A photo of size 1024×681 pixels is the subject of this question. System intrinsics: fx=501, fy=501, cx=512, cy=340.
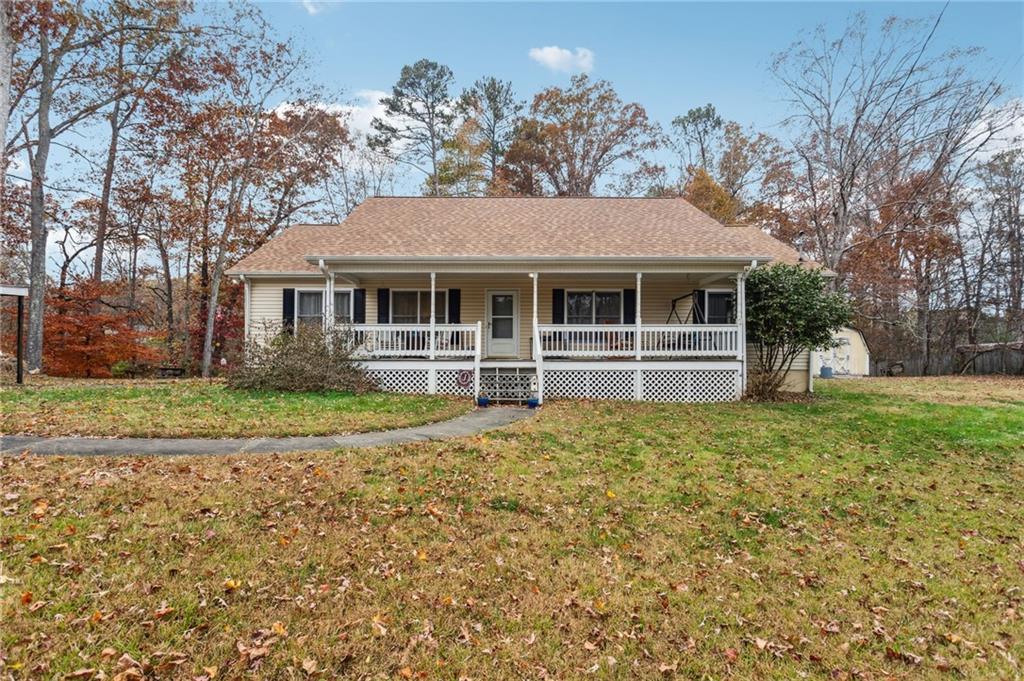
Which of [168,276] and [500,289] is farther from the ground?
[168,276]

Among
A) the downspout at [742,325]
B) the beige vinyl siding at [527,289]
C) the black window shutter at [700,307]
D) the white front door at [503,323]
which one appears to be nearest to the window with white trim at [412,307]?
the beige vinyl siding at [527,289]

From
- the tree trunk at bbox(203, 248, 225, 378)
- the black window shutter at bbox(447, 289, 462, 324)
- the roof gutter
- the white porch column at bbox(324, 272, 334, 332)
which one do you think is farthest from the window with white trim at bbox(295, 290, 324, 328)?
→ the tree trunk at bbox(203, 248, 225, 378)

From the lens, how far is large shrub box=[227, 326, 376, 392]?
10.8 m

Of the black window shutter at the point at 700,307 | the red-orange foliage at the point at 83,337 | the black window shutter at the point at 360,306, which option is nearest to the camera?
the black window shutter at the point at 700,307

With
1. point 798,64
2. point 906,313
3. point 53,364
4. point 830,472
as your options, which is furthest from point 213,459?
point 906,313

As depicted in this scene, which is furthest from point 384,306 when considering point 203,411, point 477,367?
point 203,411

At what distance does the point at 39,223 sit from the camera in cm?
1597

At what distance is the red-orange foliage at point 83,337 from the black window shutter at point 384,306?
10052 millimetres

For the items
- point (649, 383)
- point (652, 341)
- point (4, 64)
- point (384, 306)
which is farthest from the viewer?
point (384, 306)

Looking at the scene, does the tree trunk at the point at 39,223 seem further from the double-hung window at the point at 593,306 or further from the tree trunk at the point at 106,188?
the double-hung window at the point at 593,306

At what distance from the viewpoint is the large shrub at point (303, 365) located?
35.3 ft

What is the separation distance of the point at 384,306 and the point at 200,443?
810 centimetres

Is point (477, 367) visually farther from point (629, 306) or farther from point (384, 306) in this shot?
point (629, 306)

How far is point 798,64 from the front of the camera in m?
21.1
